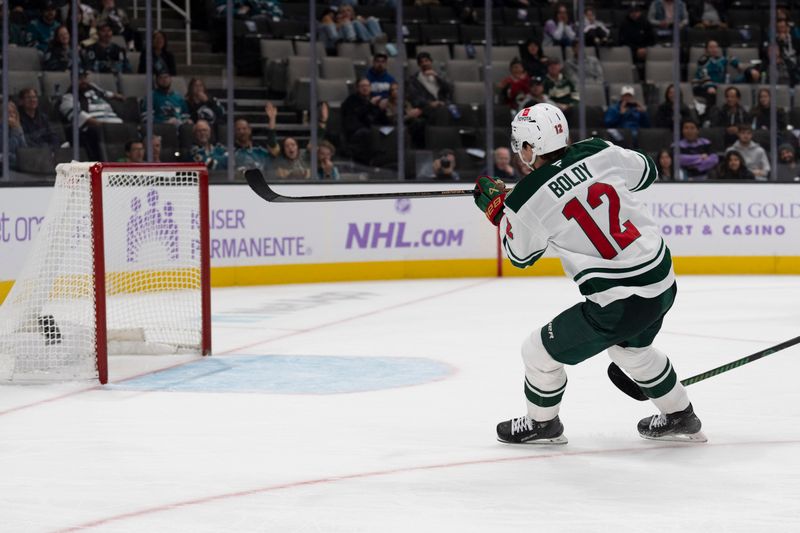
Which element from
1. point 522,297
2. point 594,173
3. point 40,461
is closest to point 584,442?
point 594,173

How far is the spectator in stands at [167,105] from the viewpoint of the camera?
32.8 ft

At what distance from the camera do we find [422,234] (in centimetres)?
1075

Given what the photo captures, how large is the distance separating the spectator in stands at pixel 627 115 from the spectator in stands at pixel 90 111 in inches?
175

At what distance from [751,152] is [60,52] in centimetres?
590

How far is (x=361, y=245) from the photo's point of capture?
416 inches

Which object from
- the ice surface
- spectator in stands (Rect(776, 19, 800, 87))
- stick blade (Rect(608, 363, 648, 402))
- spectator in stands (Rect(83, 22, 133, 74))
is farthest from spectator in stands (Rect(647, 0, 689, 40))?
stick blade (Rect(608, 363, 648, 402))

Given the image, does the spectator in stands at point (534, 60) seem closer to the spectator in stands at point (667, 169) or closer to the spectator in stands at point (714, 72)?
the spectator in stands at point (667, 169)

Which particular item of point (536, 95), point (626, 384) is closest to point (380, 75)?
point (536, 95)

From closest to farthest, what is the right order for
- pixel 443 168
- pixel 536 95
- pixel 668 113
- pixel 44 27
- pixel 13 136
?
pixel 13 136, pixel 44 27, pixel 443 168, pixel 536 95, pixel 668 113

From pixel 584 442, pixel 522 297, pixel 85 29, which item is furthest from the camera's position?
pixel 85 29

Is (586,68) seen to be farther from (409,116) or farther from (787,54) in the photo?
(787,54)

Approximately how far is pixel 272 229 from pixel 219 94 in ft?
3.84

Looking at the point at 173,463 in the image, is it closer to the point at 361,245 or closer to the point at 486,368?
the point at 486,368

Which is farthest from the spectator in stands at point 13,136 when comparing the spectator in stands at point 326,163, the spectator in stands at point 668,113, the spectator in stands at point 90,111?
the spectator in stands at point 668,113
